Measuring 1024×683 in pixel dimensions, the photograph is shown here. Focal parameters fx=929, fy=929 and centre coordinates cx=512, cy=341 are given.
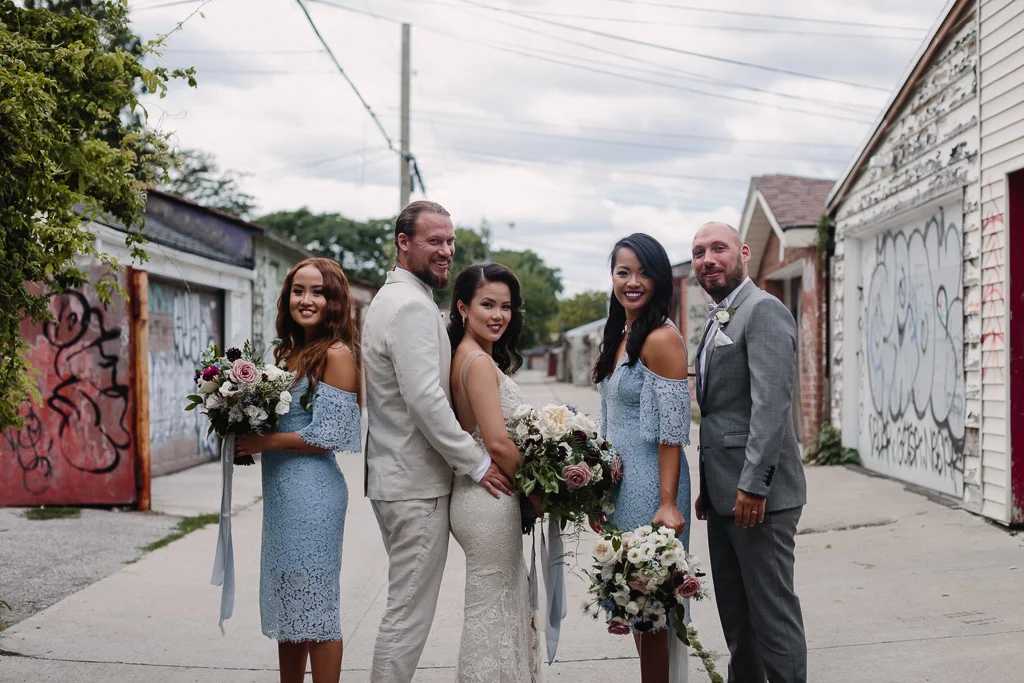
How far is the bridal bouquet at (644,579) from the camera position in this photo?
339 centimetres

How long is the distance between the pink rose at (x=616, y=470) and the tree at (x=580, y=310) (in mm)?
76698

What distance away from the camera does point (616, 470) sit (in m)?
3.77

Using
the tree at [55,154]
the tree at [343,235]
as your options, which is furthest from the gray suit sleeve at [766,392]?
the tree at [343,235]

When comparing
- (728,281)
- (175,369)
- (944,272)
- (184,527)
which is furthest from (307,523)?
(175,369)

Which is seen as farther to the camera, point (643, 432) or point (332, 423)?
point (332, 423)

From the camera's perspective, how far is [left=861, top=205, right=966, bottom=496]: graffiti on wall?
8.22 m

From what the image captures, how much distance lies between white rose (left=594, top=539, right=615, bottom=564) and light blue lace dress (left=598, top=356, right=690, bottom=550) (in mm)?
289

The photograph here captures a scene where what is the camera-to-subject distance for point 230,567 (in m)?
4.25

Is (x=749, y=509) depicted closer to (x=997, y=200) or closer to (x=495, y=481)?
(x=495, y=481)

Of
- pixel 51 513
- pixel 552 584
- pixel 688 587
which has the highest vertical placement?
pixel 688 587

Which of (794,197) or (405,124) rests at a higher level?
(405,124)

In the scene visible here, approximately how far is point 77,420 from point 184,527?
1595mm

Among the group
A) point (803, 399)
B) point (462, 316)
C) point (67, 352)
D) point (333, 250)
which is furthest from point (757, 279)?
point (333, 250)

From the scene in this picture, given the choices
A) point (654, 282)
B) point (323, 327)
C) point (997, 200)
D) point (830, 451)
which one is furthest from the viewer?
point (830, 451)
